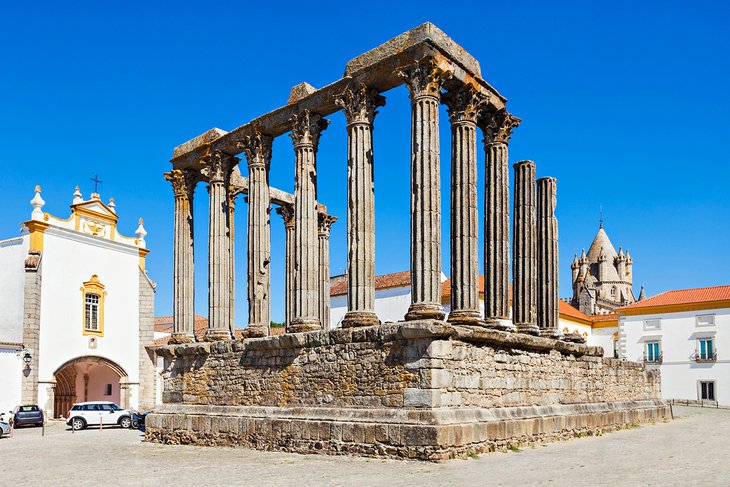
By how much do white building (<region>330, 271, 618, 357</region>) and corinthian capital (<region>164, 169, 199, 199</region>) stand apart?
642 inches

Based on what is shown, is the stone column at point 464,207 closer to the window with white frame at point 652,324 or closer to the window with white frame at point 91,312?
the window with white frame at point 91,312

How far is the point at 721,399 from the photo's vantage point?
4228cm

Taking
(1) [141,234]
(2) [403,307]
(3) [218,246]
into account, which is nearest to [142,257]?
(1) [141,234]

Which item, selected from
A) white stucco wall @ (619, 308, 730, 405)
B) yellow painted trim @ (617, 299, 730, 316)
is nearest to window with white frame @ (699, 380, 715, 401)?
white stucco wall @ (619, 308, 730, 405)

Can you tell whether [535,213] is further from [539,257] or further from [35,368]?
[35,368]

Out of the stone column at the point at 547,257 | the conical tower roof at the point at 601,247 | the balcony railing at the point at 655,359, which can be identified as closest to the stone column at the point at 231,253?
the stone column at the point at 547,257

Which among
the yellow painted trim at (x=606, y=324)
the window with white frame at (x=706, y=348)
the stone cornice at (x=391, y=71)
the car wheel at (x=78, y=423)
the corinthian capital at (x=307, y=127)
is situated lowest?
the car wheel at (x=78, y=423)

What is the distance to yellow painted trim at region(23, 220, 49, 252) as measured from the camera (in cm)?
3247

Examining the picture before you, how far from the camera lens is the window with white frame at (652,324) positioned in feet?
149

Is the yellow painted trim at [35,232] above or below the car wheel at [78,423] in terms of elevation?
above

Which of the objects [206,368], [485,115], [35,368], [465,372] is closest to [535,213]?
[485,115]

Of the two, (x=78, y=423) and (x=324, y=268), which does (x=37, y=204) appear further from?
(x=324, y=268)

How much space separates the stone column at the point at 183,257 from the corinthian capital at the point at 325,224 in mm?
4571

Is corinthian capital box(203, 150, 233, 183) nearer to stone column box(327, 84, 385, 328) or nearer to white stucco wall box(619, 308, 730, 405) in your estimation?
stone column box(327, 84, 385, 328)
